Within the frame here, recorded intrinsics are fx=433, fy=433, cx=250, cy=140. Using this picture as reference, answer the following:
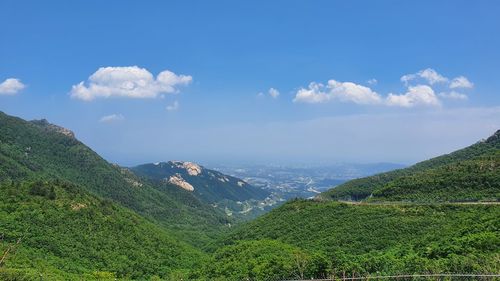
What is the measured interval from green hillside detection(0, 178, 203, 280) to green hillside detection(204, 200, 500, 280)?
12.6 meters

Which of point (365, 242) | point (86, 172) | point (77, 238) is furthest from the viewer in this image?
point (86, 172)

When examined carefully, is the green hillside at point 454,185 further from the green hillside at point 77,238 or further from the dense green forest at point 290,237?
the green hillside at point 77,238

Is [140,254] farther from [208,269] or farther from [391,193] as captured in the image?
[391,193]

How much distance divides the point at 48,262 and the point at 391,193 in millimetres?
56716

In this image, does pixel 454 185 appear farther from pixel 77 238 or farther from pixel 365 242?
pixel 77 238

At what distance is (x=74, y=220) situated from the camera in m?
66.2

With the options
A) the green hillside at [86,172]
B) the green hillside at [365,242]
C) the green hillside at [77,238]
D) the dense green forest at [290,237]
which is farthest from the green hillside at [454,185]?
the green hillside at [86,172]

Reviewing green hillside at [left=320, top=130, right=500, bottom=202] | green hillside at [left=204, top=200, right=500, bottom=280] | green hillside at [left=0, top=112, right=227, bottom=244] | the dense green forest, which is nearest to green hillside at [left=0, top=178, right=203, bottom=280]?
the dense green forest

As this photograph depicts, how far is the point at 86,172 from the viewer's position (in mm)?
160250

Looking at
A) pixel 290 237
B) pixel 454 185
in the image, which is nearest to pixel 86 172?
pixel 290 237

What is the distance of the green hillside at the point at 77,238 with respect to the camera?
52.7m

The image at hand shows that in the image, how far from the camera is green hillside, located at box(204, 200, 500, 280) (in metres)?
33.3

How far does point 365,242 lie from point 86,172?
12943 centimetres

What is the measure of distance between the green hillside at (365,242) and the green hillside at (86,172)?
2504 inches
